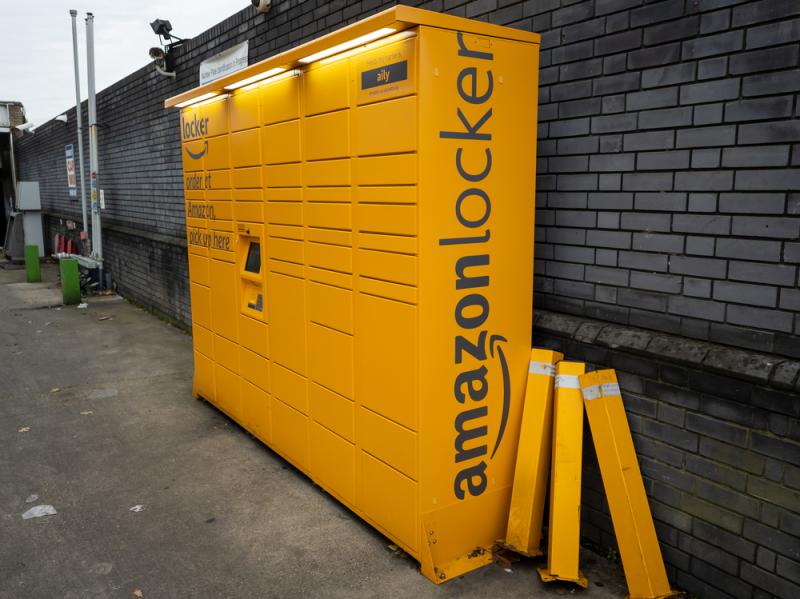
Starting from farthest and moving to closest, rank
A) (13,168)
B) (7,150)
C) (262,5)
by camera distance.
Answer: (7,150) → (13,168) → (262,5)

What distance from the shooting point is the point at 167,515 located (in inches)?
170

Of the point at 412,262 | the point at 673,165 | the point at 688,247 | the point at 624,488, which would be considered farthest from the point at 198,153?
the point at 624,488

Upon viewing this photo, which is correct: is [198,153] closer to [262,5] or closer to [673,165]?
[262,5]

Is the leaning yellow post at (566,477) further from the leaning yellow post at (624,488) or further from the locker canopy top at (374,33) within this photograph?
the locker canopy top at (374,33)

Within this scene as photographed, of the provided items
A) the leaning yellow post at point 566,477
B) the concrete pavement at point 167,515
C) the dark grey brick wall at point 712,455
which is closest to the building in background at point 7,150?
the concrete pavement at point 167,515

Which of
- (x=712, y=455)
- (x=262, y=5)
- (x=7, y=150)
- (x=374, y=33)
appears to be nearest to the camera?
(x=712, y=455)

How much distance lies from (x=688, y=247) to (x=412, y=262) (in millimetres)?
1364

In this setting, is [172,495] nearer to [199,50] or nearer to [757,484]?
[757,484]

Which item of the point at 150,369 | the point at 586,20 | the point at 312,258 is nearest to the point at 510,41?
the point at 586,20

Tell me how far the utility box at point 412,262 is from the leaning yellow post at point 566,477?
11.2 inches

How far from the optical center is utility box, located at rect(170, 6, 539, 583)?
3363 mm

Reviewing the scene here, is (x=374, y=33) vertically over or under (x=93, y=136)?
under

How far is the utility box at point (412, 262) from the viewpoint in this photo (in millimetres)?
3363

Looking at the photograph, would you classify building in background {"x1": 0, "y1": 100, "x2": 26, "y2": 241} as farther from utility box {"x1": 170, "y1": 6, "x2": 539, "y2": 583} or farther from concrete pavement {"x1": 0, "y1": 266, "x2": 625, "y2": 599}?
utility box {"x1": 170, "y1": 6, "x2": 539, "y2": 583}
